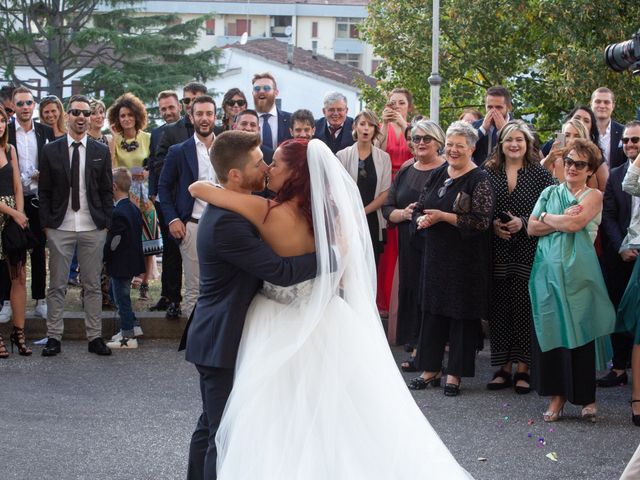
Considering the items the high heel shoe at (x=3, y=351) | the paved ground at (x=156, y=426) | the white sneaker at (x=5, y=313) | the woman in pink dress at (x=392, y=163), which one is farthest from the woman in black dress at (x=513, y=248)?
the white sneaker at (x=5, y=313)

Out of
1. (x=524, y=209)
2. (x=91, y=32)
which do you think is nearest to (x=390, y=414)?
A: (x=524, y=209)

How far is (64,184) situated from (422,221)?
11.5 feet

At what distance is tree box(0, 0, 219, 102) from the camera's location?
42.0 m

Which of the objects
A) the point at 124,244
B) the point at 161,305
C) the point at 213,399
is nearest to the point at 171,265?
the point at 161,305

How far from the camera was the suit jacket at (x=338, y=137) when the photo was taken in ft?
36.1

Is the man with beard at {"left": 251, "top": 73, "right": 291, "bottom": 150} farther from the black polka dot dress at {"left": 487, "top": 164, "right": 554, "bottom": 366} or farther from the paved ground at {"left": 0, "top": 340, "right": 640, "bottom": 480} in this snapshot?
the black polka dot dress at {"left": 487, "top": 164, "right": 554, "bottom": 366}

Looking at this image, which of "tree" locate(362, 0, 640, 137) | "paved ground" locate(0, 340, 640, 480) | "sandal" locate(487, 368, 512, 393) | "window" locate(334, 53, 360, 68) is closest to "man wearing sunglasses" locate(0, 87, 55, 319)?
"paved ground" locate(0, 340, 640, 480)

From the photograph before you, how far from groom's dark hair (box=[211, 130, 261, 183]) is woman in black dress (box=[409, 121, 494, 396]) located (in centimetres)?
343

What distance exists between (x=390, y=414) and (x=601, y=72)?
1296 centimetres

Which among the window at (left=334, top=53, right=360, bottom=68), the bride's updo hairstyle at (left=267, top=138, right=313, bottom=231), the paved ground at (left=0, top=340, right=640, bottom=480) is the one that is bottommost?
the paved ground at (left=0, top=340, right=640, bottom=480)

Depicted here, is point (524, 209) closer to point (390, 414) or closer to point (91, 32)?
point (390, 414)

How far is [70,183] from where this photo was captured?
33.0ft

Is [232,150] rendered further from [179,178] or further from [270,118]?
[270,118]

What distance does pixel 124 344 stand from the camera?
404 inches
